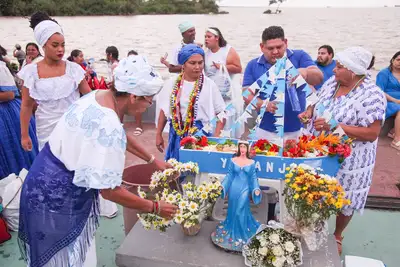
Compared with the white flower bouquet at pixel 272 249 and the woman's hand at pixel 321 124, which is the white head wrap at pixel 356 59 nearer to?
the woman's hand at pixel 321 124

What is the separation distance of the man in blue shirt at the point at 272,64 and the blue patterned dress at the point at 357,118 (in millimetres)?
205

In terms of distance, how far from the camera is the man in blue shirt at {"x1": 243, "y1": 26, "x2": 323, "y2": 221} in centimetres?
297

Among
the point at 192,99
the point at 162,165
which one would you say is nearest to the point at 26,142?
the point at 162,165

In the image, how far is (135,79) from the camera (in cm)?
166

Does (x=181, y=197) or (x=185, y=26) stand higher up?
(x=185, y=26)

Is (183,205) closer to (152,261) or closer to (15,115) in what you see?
(152,261)

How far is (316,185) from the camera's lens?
2127 millimetres

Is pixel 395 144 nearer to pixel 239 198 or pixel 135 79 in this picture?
pixel 239 198

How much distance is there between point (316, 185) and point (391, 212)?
2005mm

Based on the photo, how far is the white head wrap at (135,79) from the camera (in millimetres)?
1664

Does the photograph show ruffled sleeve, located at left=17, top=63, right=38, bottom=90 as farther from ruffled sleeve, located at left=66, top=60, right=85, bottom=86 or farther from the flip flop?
the flip flop

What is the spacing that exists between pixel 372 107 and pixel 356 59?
0.35 metres

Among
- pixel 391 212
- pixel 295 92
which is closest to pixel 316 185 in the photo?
pixel 295 92

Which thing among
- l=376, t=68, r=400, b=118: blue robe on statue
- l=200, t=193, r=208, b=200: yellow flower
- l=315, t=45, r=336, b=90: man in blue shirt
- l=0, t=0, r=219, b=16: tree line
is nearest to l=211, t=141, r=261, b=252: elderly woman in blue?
l=200, t=193, r=208, b=200: yellow flower
